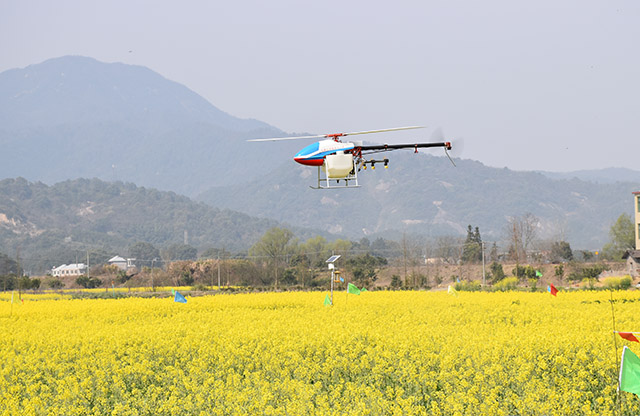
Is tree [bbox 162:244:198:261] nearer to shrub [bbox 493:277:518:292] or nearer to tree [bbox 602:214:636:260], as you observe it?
tree [bbox 602:214:636:260]

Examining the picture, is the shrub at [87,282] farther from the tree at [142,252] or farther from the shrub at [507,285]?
the tree at [142,252]

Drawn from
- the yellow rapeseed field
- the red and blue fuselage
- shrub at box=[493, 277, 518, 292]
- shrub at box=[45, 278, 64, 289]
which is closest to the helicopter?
the red and blue fuselage

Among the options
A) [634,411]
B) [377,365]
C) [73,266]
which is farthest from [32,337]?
[73,266]

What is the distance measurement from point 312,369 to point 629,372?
7.22m

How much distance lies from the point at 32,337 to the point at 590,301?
22.7 metres

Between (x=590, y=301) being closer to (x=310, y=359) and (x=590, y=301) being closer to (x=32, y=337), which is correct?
(x=310, y=359)

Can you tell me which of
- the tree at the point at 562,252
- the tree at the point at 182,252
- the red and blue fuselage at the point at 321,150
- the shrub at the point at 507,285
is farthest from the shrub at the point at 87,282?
the tree at the point at 182,252

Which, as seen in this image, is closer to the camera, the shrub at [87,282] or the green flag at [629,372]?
the green flag at [629,372]

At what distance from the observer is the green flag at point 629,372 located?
325 inches

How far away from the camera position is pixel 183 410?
38.5 ft

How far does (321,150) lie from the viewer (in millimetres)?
15789

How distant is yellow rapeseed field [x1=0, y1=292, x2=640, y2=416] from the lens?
37.8 feet

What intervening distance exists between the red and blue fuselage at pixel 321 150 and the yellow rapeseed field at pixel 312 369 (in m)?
4.08

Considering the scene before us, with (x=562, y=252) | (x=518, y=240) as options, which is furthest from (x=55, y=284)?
(x=562, y=252)
